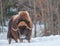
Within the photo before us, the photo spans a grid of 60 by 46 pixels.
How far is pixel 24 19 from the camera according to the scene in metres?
3.84

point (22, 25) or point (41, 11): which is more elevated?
point (22, 25)

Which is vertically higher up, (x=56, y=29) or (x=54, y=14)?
(x=54, y=14)

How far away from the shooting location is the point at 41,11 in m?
8.81

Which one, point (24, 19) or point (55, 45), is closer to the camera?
point (55, 45)

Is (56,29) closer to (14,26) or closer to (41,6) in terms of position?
(41,6)

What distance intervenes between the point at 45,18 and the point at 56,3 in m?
0.67

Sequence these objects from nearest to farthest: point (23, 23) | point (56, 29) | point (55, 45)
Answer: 1. point (55, 45)
2. point (23, 23)
3. point (56, 29)

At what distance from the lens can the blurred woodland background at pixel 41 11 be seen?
8.18 metres

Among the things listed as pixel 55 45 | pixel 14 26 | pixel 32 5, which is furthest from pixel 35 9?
pixel 55 45

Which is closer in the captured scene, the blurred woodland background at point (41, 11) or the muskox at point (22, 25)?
the muskox at point (22, 25)

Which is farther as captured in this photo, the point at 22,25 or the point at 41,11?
the point at 41,11

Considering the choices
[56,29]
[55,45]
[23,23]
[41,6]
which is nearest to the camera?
[55,45]

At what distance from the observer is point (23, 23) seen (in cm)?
378

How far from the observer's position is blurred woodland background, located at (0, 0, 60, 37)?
8.18 m
